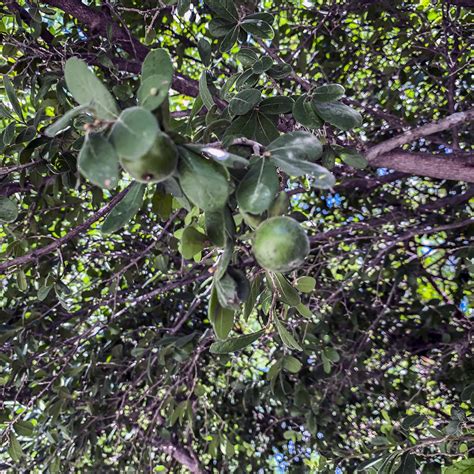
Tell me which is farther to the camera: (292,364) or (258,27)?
(292,364)

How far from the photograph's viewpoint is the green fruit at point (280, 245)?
710 mm

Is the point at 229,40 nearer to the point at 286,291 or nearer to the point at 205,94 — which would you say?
the point at 205,94

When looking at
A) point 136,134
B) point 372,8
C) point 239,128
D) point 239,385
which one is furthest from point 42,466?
point 372,8

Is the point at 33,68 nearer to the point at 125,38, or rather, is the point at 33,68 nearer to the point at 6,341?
the point at 125,38

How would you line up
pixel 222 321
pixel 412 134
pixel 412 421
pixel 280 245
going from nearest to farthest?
1. pixel 280 245
2. pixel 222 321
3. pixel 412 421
4. pixel 412 134

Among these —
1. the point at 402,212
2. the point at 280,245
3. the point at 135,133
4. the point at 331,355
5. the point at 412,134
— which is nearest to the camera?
the point at 135,133

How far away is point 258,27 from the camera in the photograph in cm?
140

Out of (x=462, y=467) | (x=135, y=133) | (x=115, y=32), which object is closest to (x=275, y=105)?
(x=135, y=133)

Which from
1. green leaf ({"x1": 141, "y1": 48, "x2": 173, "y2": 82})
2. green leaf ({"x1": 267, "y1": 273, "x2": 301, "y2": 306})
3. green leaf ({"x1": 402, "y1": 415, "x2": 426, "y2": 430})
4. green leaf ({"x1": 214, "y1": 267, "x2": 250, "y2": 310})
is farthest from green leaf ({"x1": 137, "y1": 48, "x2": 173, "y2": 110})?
green leaf ({"x1": 402, "y1": 415, "x2": 426, "y2": 430})

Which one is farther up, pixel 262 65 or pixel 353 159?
pixel 262 65

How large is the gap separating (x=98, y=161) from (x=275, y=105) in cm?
59

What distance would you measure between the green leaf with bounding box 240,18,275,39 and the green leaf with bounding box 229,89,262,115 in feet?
1.39

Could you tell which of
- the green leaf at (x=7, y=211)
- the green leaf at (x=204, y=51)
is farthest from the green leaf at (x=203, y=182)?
the green leaf at (x=204, y=51)

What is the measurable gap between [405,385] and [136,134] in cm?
255
